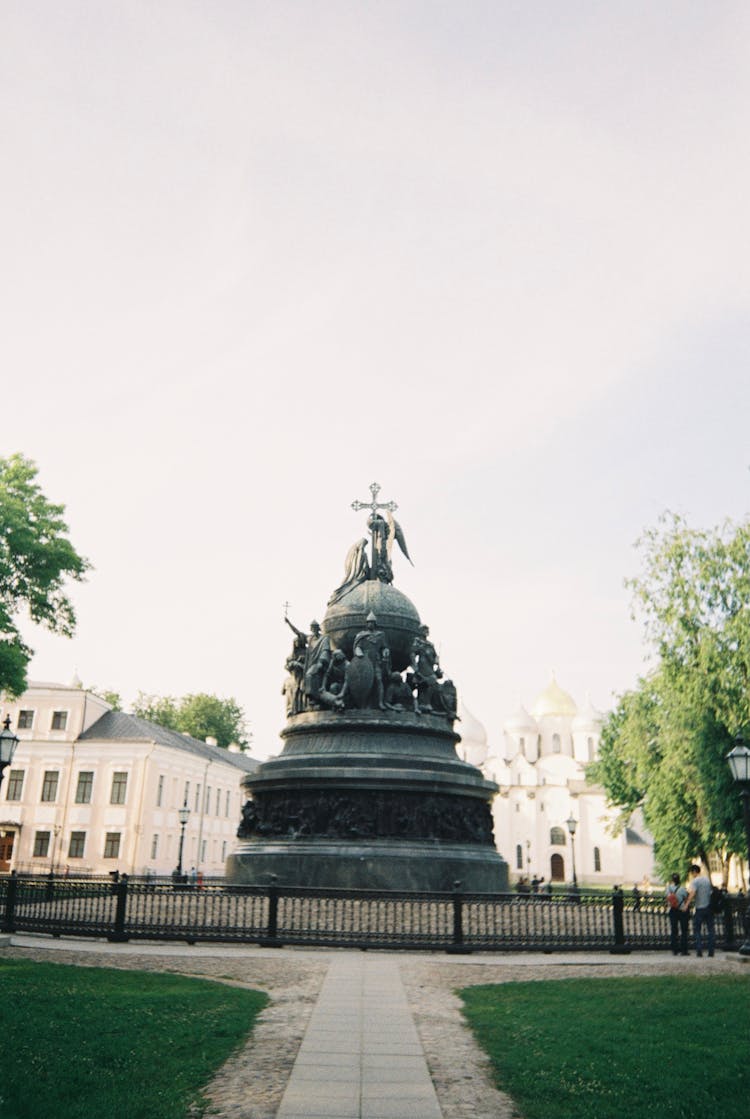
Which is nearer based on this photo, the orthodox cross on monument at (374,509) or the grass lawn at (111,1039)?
the grass lawn at (111,1039)

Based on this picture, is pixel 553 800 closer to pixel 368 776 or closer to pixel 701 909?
pixel 368 776

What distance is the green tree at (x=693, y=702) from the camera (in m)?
28.9

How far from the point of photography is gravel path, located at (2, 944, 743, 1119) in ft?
20.8

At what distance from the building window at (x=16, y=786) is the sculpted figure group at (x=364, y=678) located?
3406 cm

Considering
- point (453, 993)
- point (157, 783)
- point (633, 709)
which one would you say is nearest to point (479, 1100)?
point (453, 993)

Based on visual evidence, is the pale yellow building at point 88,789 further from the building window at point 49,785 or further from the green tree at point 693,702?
the green tree at point 693,702

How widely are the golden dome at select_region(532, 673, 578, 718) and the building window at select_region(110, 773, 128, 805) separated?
6159 cm

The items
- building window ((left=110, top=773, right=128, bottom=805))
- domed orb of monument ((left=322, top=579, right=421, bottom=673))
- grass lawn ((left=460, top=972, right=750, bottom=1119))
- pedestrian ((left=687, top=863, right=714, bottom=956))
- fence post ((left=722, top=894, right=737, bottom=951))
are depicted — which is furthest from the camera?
building window ((left=110, top=773, right=128, bottom=805))

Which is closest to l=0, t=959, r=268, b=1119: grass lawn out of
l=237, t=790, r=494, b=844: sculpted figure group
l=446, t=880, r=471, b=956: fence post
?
l=446, t=880, r=471, b=956: fence post

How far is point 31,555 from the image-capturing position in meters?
30.3

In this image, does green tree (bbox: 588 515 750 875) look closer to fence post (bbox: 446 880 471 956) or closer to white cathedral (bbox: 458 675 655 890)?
fence post (bbox: 446 880 471 956)

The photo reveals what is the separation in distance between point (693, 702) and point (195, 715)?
2277 inches

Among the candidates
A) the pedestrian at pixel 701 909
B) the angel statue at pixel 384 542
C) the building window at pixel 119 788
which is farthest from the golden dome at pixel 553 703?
the pedestrian at pixel 701 909

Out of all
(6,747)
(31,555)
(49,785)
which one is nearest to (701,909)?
(6,747)
